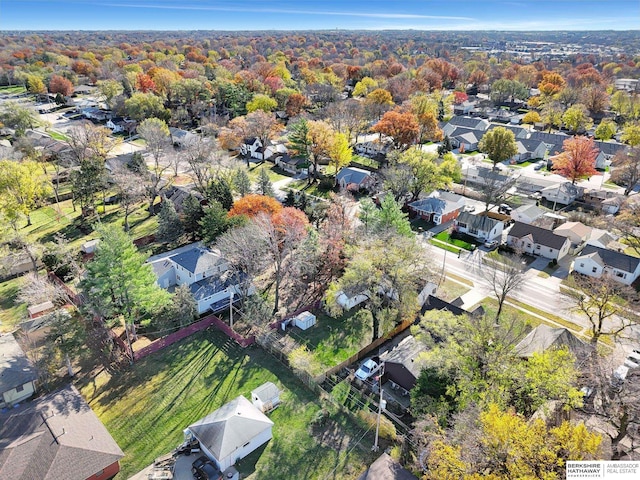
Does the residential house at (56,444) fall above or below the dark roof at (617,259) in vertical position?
above

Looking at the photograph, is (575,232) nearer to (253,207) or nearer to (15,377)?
(253,207)

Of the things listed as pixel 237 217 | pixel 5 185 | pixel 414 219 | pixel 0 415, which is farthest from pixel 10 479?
pixel 414 219

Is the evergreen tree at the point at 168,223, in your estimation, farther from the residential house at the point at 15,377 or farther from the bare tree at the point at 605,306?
the bare tree at the point at 605,306

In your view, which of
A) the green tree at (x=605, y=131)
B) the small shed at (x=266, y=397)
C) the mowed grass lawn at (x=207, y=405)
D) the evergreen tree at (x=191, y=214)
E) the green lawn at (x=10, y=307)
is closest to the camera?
the mowed grass lawn at (x=207, y=405)

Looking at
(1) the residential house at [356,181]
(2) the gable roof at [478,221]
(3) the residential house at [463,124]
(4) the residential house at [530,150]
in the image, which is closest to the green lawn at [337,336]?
(2) the gable roof at [478,221]

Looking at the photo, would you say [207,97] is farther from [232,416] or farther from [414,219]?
[232,416]

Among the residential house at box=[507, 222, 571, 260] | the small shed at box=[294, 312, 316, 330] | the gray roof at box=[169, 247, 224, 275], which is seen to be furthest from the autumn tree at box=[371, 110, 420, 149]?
the small shed at box=[294, 312, 316, 330]

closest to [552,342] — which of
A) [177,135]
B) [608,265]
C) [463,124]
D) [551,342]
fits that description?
[551,342]

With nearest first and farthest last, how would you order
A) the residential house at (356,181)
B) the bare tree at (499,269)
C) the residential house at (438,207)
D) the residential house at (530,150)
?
1. the bare tree at (499,269)
2. the residential house at (438,207)
3. the residential house at (356,181)
4. the residential house at (530,150)
